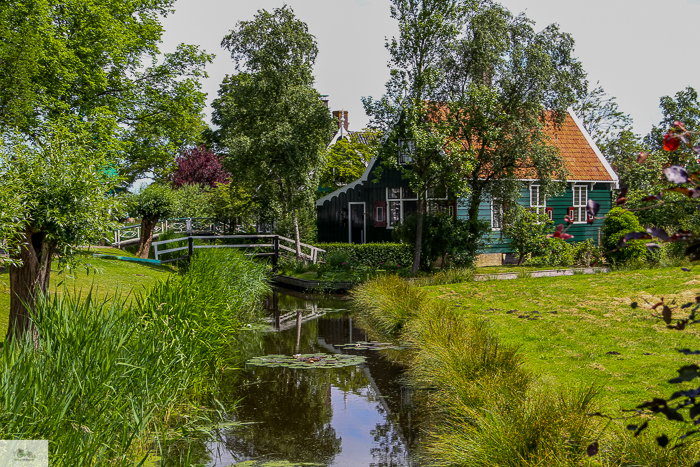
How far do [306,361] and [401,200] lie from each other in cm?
1683

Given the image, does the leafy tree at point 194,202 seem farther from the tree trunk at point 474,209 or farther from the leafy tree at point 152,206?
the tree trunk at point 474,209

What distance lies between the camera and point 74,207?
7371mm

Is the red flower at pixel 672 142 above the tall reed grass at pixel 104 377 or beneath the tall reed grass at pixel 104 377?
above

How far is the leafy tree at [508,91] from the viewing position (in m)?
18.8

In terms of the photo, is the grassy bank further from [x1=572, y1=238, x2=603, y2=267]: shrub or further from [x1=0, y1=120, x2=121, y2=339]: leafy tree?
[x1=572, y1=238, x2=603, y2=267]: shrub

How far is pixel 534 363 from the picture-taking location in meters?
7.90

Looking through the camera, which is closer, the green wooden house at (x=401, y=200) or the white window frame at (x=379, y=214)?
the green wooden house at (x=401, y=200)

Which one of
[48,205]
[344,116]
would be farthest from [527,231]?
[344,116]

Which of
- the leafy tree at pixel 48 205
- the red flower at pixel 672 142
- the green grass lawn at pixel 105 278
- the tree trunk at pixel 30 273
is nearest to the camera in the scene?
the red flower at pixel 672 142

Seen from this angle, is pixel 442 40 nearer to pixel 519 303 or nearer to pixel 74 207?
pixel 519 303

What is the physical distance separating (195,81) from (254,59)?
11.9 ft

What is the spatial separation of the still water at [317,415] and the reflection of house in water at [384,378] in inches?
0.5

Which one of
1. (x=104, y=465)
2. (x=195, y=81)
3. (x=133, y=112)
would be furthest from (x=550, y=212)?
(x=104, y=465)

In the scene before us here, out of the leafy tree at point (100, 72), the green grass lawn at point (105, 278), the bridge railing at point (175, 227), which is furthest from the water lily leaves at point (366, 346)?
the bridge railing at point (175, 227)
